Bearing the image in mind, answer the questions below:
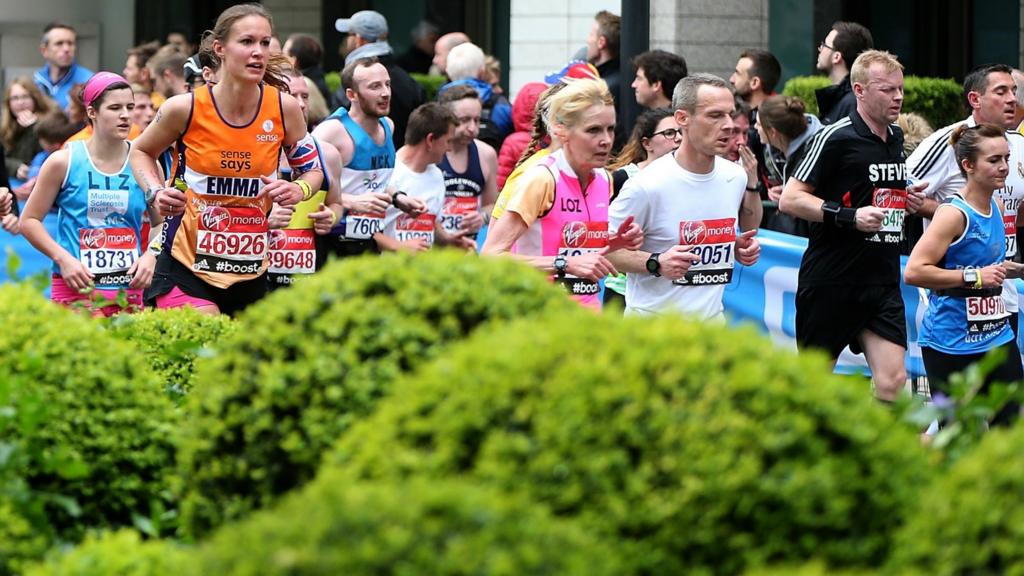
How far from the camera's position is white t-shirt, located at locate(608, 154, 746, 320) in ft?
25.3

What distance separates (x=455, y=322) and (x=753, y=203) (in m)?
5.48

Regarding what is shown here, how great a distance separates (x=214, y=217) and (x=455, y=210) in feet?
12.1

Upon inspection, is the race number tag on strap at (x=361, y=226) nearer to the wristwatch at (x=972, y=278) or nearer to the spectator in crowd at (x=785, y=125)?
the spectator in crowd at (x=785, y=125)

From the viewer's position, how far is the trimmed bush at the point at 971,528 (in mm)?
2938

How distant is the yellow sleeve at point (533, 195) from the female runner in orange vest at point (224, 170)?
920 millimetres

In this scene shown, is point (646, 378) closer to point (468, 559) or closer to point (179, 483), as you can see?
point (468, 559)

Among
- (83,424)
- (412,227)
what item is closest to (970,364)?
(412,227)

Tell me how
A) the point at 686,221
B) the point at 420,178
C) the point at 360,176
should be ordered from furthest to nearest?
the point at 420,178 → the point at 360,176 → the point at 686,221

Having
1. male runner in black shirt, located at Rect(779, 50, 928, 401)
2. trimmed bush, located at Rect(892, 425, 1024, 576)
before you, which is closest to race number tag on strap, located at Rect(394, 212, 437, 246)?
male runner in black shirt, located at Rect(779, 50, 928, 401)

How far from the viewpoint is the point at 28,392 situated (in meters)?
4.07

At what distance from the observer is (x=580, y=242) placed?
7.59m

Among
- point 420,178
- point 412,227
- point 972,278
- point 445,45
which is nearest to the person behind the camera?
point 972,278

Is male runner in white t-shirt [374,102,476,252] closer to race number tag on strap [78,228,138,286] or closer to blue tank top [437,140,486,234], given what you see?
blue tank top [437,140,486,234]

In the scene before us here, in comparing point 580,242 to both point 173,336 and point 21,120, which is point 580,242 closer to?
point 173,336
